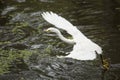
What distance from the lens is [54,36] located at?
435 inches

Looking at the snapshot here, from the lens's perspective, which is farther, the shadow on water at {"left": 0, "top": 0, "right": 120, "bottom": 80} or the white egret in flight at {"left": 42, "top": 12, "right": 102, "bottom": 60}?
the shadow on water at {"left": 0, "top": 0, "right": 120, "bottom": 80}

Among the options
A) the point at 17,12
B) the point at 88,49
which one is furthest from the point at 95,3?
the point at 88,49

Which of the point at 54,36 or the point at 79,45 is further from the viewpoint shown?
the point at 54,36

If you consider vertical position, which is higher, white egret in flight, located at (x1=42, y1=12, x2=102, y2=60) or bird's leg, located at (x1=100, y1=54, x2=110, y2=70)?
white egret in flight, located at (x1=42, y1=12, x2=102, y2=60)

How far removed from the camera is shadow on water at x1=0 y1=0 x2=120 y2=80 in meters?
8.96

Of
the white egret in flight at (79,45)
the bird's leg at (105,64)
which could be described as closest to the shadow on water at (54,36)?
the bird's leg at (105,64)

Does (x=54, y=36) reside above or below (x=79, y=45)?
below

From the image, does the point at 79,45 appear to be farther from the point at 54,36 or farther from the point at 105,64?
the point at 54,36

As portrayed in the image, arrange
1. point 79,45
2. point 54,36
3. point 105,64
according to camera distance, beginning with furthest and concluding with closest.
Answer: point 54,36 → point 105,64 → point 79,45

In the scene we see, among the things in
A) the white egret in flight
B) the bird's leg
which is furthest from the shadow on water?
the white egret in flight


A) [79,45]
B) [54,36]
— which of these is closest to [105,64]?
[79,45]

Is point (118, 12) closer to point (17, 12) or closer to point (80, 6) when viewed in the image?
point (80, 6)

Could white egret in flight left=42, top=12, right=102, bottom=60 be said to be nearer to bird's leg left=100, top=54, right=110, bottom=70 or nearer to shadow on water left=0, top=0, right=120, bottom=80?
bird's leg left=100, top=54, right=110, bottom=70

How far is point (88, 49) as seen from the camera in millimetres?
7691
